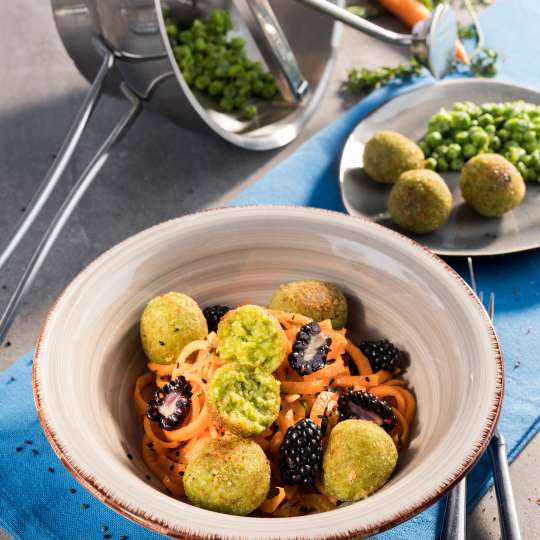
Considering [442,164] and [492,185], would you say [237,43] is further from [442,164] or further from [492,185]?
[492,185]

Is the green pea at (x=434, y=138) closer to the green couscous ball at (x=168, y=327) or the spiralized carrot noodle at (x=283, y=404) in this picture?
the spiralized carrot noodle at (x=283, y=404)

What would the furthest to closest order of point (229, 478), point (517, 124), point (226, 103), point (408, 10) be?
point (408, 10) → point (226, 103) → point (517, 124) → point (229, 478)

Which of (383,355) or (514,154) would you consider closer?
(383,355)

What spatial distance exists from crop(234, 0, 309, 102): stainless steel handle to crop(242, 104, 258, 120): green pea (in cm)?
13

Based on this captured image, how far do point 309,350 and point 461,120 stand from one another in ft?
4.49

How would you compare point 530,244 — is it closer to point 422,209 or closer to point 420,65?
point 422,209

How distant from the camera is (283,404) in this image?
141cm

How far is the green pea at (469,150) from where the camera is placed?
240cm

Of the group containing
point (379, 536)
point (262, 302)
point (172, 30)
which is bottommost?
point (379, 536)

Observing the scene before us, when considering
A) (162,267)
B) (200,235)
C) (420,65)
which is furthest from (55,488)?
→ (420,65)

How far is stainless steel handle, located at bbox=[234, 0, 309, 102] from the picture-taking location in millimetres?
2559

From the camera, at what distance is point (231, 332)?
1.41m

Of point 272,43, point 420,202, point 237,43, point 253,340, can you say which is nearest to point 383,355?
point 253,340

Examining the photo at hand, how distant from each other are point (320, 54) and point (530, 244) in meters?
1.22
